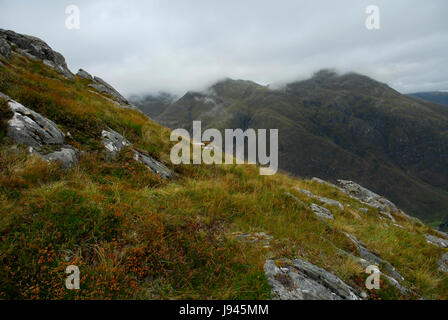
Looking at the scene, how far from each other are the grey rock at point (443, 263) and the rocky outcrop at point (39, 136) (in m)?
12.5

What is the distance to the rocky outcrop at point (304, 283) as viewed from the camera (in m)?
3.88

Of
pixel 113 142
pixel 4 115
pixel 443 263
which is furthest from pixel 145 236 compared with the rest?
pixel 443 263

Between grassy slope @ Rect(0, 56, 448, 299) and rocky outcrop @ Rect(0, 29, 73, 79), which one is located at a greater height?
rocky outcrop @ Rect(0, 29, 73, 79)

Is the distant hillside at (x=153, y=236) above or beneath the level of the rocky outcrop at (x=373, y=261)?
above

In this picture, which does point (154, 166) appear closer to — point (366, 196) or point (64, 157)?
point (64, 157)

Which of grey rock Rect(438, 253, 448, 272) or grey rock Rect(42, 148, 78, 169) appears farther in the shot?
grey rock Rect(438, 253, 448, 272)

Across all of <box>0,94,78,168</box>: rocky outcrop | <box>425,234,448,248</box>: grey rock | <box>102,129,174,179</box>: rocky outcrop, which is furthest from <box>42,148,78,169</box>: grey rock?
<box>425,234,448,248</box>: grey rock

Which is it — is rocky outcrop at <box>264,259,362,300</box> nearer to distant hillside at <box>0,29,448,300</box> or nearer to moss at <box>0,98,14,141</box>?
distant hillside at <box>0,29,448,300</box>

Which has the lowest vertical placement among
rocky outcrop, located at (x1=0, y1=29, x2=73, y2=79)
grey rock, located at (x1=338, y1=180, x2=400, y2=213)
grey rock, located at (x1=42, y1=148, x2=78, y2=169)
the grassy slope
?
grey rock, located at (x1=338, y1=180, x2=400, y2=213)

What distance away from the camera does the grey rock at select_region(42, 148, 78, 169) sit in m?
6.28

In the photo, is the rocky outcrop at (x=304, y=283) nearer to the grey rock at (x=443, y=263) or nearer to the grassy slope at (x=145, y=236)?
the grassy slope at (x=145, y=236)

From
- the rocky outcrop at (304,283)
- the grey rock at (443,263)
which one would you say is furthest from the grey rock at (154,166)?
the grey rock at (443,263)

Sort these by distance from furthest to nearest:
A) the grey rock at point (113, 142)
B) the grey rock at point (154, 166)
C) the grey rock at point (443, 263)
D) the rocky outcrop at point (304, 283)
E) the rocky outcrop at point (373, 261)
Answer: the grey rock at point (154, 166) → the grey rock at point (113, 142) → the grey rock at point (443, 263) → the rocky outcrop at point (373, 261) → the rocky outcrop at point (304, 283)

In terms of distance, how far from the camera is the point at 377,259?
19.8 ft
